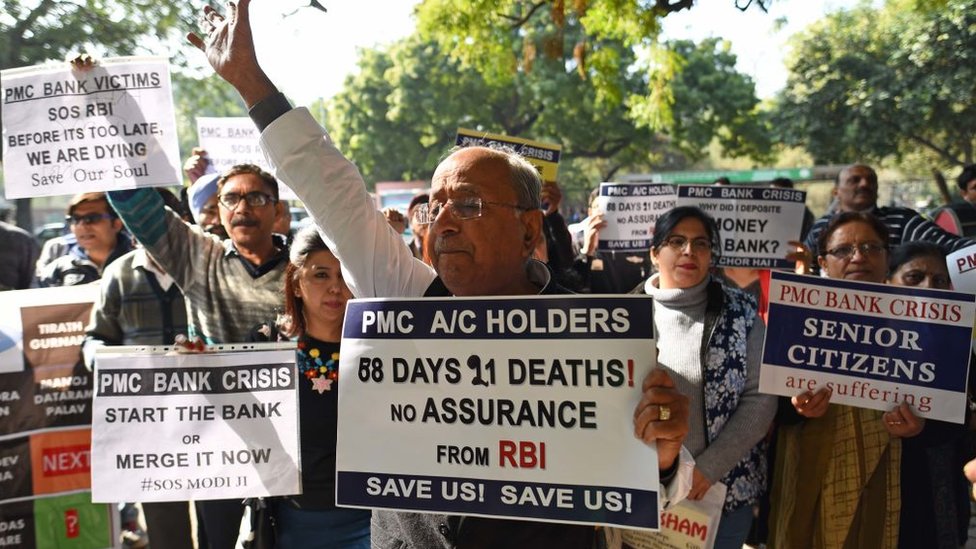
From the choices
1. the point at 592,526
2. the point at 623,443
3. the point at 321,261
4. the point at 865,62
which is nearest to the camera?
the point at 623,443

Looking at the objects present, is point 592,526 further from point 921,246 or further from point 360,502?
point 921,246

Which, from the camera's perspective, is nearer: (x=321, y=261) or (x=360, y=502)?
(x=360, y=502)

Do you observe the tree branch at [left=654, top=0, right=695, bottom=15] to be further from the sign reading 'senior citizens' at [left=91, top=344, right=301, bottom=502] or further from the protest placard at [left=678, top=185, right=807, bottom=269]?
the sign reading 'senior citizens' at [left=91, top=344, right=301, bottom=502]

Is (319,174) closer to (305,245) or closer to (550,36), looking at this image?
(305,245)

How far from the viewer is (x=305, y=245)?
335cm

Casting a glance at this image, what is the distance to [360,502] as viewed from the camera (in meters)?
2.17

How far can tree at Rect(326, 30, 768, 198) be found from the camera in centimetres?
3028

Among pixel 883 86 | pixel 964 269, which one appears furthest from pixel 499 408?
pixel 883 86

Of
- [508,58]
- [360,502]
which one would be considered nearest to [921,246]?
[360,502]

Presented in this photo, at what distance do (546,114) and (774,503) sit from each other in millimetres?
27932

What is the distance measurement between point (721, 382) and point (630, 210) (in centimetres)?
335

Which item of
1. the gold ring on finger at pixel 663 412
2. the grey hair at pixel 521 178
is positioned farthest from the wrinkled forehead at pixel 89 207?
the gold ring on finger at pixel 663 412

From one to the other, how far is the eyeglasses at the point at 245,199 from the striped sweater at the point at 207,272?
0.17m

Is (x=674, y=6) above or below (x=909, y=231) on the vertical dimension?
above
